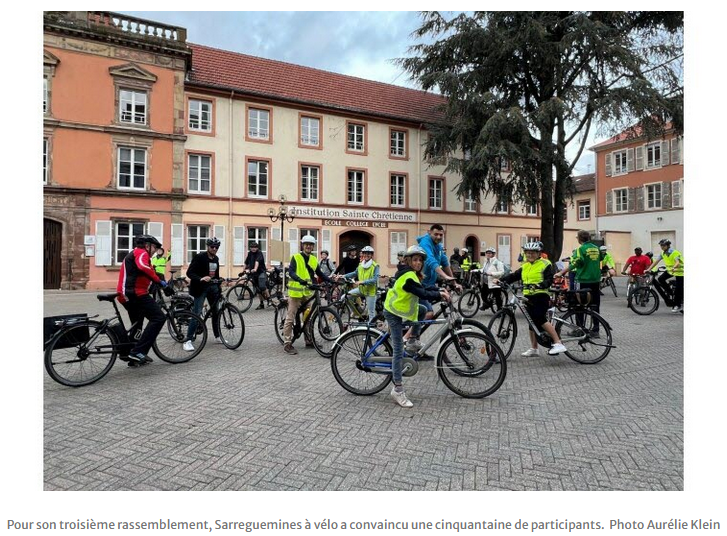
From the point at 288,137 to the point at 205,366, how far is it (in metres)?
22.9

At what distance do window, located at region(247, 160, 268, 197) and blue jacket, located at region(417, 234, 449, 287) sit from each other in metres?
21.0

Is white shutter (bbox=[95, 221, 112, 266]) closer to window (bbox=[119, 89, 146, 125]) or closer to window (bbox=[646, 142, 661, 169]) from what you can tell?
window (bbox=[119, 89, 146, 125])

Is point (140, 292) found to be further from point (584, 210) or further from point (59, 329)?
point (584, 210)

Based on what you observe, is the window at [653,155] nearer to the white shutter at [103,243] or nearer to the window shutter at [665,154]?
the window shutter at [665,154]

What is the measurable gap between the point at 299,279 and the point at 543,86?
19187mm

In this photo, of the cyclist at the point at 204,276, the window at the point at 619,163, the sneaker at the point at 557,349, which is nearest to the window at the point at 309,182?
the cyclist at the point at 204,276

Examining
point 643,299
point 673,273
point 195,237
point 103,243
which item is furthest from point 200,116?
point 673,273

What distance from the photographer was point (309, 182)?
28.5 meters

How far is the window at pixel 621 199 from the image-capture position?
39853 mm

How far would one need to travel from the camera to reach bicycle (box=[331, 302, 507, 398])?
537 centimetres

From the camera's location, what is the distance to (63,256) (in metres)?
22.6

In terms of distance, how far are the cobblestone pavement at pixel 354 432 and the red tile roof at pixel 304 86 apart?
22.0 metres

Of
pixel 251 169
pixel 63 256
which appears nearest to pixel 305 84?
pixel 251 169

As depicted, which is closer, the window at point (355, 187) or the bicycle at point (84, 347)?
the bicycle at point (84, 347)
